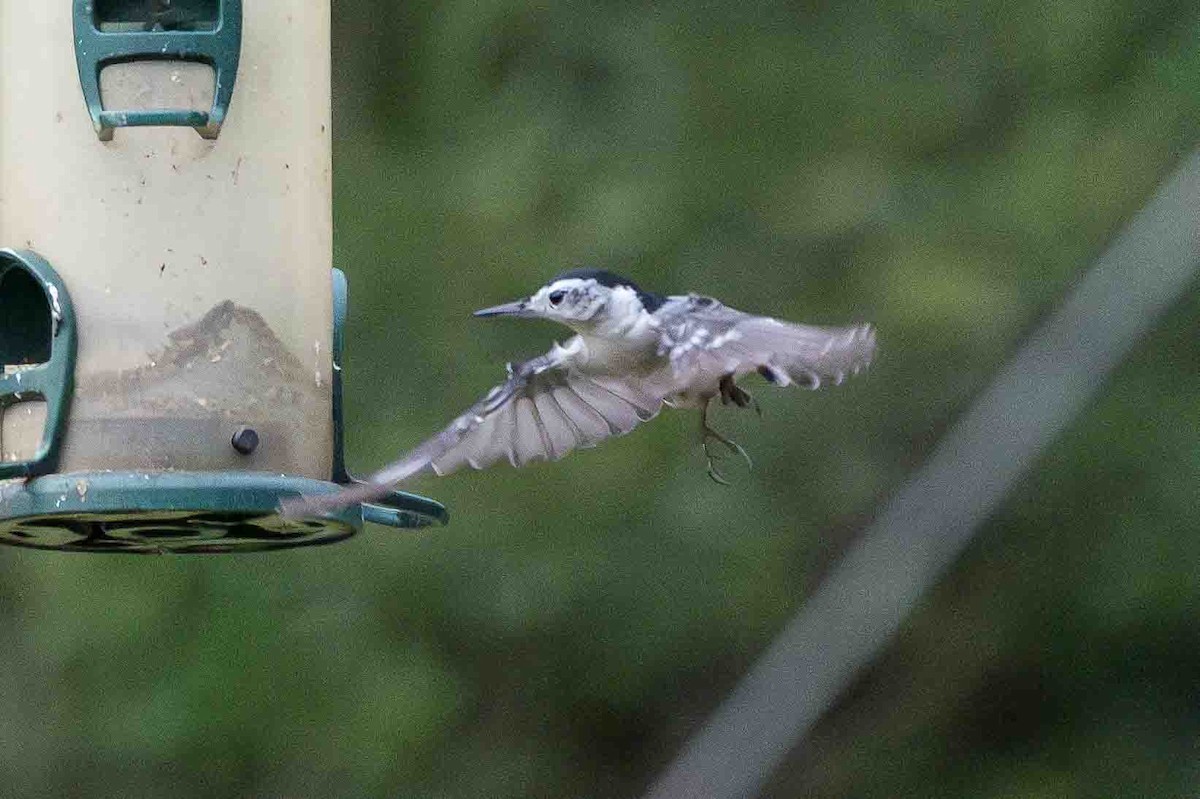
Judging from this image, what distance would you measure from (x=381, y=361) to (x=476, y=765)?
1456 millimetres

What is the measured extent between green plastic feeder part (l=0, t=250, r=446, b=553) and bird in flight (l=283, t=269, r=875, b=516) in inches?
7.0

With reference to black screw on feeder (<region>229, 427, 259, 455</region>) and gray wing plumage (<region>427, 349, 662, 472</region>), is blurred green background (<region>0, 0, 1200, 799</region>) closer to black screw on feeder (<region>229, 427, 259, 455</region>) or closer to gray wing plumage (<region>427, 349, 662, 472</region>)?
gray wing plumage (<region>427, 349, 662, 472</region>)

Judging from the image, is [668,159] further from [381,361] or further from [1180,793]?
[1180,793]

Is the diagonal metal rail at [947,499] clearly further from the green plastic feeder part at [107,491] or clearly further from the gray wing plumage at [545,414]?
the green plastic feeder part at [107,491]

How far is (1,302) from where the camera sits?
18.0 ft

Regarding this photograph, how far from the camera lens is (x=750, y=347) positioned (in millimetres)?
5070

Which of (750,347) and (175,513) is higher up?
→ (750,347)

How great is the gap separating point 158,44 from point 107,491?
41.1 inches

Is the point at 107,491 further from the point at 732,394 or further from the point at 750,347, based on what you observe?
the point at 732,394

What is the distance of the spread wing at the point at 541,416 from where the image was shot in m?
5.01

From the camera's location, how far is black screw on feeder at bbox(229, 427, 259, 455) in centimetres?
516

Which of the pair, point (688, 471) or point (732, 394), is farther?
point (688, 471)

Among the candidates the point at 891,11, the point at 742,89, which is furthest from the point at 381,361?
the point at 891,11

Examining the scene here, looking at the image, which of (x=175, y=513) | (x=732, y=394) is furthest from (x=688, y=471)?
(x=175, y=513)
